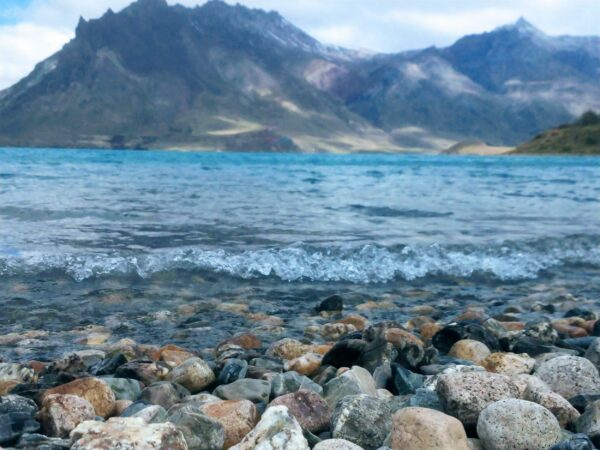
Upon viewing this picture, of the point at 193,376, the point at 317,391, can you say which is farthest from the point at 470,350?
the point at 193,376

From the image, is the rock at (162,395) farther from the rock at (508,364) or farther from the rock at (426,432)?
the rock at (508,364)

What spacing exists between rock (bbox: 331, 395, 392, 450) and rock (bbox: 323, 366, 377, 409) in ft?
1.83

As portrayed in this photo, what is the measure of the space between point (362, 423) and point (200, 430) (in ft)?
3.85

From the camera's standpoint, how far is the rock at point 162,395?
18.5 feet

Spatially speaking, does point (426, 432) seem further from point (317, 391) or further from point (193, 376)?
point (193, 376)

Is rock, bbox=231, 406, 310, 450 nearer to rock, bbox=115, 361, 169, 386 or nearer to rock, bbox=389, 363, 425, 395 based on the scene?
rock, bbox=389, 363, 425, 395

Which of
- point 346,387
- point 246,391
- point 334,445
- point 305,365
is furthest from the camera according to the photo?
point 305,365

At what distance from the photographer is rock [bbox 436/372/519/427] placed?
4949 mm

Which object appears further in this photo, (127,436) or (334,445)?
(334,445)

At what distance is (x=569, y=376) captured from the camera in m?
5.77

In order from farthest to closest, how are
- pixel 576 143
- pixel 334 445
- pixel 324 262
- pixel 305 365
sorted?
pixel 576 143 < pixel 324 262 < pixel 305 365 < pixel 334 445

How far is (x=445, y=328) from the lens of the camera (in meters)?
8.01

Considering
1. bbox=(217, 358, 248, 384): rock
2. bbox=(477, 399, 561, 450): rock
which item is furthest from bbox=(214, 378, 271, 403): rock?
bbox=(477, 399, 561, 450): rock

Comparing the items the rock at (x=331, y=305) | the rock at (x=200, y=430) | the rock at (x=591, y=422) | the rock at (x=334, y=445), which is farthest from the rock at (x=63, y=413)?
the rock at (x=331, y=305)
